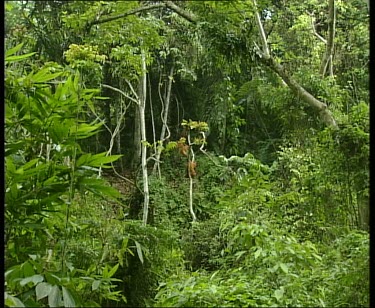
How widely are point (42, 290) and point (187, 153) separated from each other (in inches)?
30.5

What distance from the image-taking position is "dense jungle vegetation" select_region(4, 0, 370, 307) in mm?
1318

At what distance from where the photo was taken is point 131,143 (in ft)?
5.58

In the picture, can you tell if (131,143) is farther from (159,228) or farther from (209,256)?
(209,256)

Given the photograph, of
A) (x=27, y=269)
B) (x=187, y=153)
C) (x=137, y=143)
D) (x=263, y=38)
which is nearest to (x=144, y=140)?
(x=137, y=143)

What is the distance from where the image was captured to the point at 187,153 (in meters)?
→ 1.81

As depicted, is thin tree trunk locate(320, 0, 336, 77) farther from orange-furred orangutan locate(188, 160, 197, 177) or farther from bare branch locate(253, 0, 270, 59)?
orange-furred orangutan locate(188, 160, 197, 177)

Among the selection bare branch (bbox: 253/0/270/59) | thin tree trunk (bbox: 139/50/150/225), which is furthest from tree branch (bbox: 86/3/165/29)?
bare branch (bbox: 253/0/270/59)

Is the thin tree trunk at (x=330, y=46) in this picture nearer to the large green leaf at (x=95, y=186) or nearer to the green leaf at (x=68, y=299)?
the large green leaf at (x=95, y=186)

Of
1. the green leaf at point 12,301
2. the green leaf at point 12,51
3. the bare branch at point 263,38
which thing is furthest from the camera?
the bare branch at point 263,38

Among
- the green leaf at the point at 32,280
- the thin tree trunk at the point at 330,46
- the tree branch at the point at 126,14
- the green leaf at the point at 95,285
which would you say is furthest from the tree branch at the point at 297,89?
the green leaf at the point at 32,280

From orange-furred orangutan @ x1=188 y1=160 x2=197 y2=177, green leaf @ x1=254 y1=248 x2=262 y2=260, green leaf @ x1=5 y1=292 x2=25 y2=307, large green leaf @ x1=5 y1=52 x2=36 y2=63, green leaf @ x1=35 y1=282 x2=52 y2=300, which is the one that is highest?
large green leaf @ x1=5 y1=52 x2=36 y2=63

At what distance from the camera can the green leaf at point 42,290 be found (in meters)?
1.19

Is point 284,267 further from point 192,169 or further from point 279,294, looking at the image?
point 192,169

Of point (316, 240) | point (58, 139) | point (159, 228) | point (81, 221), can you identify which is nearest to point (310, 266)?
Result: point (316, 240)
